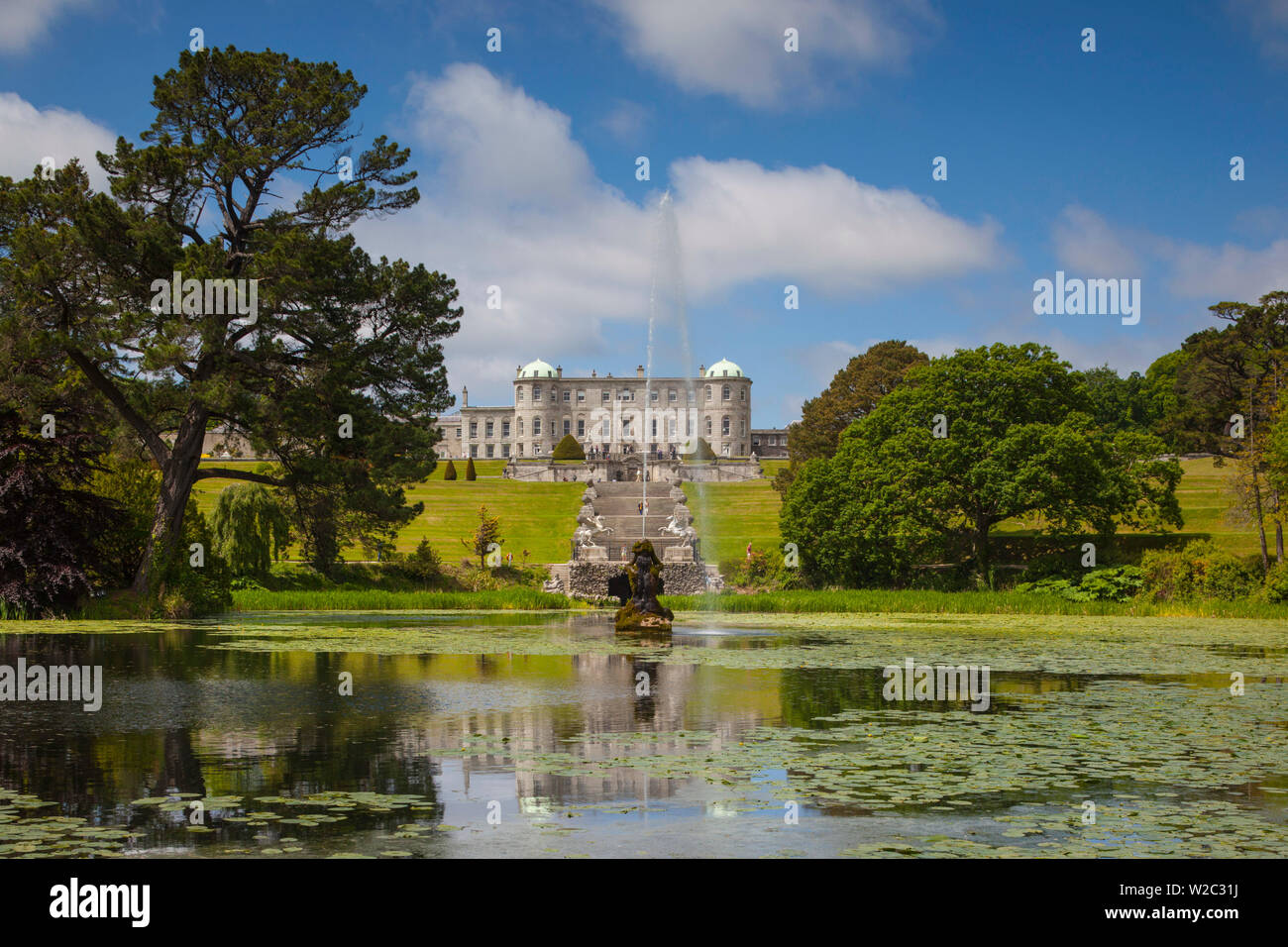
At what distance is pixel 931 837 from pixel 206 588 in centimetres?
2688

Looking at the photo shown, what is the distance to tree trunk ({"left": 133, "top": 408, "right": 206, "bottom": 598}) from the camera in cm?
2934

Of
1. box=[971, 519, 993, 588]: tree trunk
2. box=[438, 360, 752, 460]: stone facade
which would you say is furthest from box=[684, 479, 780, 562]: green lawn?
box=[438, 360, 752, 460]: stone facade

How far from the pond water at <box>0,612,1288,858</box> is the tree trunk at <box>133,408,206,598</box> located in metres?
9.26

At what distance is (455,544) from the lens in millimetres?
53375

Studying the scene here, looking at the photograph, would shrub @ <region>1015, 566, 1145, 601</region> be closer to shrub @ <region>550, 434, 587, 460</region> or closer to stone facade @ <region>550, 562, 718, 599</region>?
stone facade @ <region>550, 562, 718, 599</region>

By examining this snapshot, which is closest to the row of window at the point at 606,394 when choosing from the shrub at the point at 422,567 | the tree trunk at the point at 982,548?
the shrub at the point at 422,567

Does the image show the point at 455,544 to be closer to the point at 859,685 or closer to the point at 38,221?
the point at 38,221

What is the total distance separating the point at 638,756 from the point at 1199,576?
93.7ft

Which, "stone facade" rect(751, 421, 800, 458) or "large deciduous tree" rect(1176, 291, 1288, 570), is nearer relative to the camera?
"large deciduous tree" rect(1176, 291, 1288, 570)

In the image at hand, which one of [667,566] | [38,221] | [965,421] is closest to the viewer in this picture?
[38,221]

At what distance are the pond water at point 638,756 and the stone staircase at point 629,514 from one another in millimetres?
29075

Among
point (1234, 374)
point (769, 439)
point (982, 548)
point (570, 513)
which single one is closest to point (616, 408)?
point (769, 439)

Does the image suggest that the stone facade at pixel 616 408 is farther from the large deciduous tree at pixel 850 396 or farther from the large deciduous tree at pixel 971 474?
the large deciduous tree at pixel 971 474
